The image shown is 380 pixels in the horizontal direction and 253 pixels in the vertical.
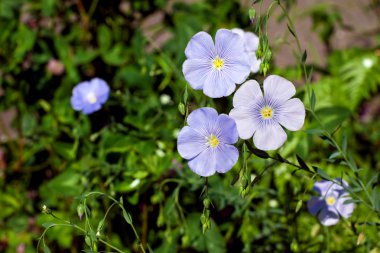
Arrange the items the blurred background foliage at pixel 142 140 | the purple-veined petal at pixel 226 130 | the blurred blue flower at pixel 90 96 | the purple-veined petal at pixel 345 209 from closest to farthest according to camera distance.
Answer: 1. the purple-veined petal at pixel 226 130
2. the purple-veined petal at pixel 345 209
3. the blurred background foliage at pixel 142 140
4. the blurred blue flower at pixel 90 96

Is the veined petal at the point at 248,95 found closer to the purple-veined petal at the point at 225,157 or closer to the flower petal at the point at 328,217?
the purple-veined petal at the point at 225,157

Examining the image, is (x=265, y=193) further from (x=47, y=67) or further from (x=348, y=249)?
(x=47, y=67)

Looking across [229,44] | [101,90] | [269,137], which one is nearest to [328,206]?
[269,137]

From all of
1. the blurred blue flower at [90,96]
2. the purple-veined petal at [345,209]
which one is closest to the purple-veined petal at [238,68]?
the purple-veined petal at [345,209]

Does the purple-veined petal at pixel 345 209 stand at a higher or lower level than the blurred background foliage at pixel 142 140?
higher

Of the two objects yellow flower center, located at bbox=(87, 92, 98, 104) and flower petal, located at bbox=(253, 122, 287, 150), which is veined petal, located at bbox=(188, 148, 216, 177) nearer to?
flower petal, located at bbox=(253, 122, 287, 150)

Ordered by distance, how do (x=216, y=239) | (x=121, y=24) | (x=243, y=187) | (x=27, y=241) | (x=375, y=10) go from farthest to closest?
(x=375, y=10)
(x=121, y=24)
(x=27, y=241)
(x=216, y=239)
(x=243, y=187)

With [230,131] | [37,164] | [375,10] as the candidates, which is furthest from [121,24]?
[230,131]
